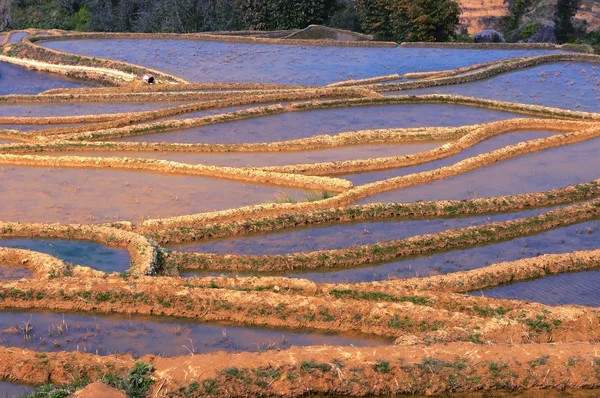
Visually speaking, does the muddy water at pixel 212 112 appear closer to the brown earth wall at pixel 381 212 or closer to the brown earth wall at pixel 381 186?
the brown earth wall at pixel 381 186

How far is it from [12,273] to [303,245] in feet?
16.2

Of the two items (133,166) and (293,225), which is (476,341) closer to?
(293,225)

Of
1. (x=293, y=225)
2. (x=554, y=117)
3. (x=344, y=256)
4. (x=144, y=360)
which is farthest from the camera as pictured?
(x=554, y=117)

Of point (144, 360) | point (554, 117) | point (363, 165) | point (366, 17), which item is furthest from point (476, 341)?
point (366, 17)

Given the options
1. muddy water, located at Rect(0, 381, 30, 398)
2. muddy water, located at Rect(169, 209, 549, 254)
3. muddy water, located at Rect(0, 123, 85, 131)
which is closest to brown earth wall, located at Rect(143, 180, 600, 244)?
muddy water, located at Rect(169, 209, 549, 254)

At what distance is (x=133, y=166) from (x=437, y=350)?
11368 millimetres

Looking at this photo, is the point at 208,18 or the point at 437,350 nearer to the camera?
the point at 437,350

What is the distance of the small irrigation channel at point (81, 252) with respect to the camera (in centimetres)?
1274

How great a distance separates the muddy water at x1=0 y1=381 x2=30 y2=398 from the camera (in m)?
8.56

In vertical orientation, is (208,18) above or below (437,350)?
above

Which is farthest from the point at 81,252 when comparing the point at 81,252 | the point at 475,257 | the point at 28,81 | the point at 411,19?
the point at 411,19

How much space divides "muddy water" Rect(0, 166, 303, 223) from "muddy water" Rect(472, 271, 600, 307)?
5.91m

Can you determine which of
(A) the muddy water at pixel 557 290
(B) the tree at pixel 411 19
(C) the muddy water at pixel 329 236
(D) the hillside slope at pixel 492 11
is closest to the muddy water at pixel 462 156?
(C) the muddy water at pixel 329 236

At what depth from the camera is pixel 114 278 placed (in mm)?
11398
